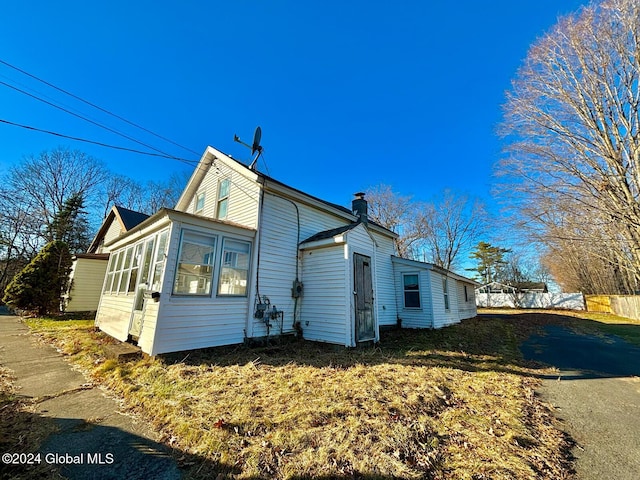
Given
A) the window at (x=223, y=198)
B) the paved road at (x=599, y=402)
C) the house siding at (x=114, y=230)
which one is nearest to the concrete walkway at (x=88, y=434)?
the paved road at (x=599, y=402)

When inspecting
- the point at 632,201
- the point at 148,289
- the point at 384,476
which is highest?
the point at 632,201

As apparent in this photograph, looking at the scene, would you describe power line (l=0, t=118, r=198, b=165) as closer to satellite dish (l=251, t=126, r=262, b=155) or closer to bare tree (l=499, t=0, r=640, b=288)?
satellite dish (l=251, t=126, r=262, b=155)

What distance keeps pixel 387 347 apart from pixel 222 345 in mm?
4801

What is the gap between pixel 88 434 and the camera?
319 centimetres

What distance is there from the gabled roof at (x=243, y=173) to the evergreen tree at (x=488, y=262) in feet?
120

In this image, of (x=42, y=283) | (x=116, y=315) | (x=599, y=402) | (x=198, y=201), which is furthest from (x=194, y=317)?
(x=42, y=283)

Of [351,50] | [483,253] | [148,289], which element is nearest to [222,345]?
[148,289]

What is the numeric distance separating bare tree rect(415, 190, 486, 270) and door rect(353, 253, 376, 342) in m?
20.3

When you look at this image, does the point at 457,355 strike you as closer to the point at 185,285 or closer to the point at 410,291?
the point at 410,291

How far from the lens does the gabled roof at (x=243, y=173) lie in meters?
8.15

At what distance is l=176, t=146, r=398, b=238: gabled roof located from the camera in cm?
815

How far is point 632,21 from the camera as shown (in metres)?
8.16

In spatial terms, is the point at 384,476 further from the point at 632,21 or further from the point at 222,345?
the point at 632,21

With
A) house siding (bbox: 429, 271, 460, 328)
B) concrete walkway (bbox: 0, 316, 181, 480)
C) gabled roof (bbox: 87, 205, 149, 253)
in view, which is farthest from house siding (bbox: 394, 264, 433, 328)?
gabled roof (bbox: 87, 205, 149, 253)
